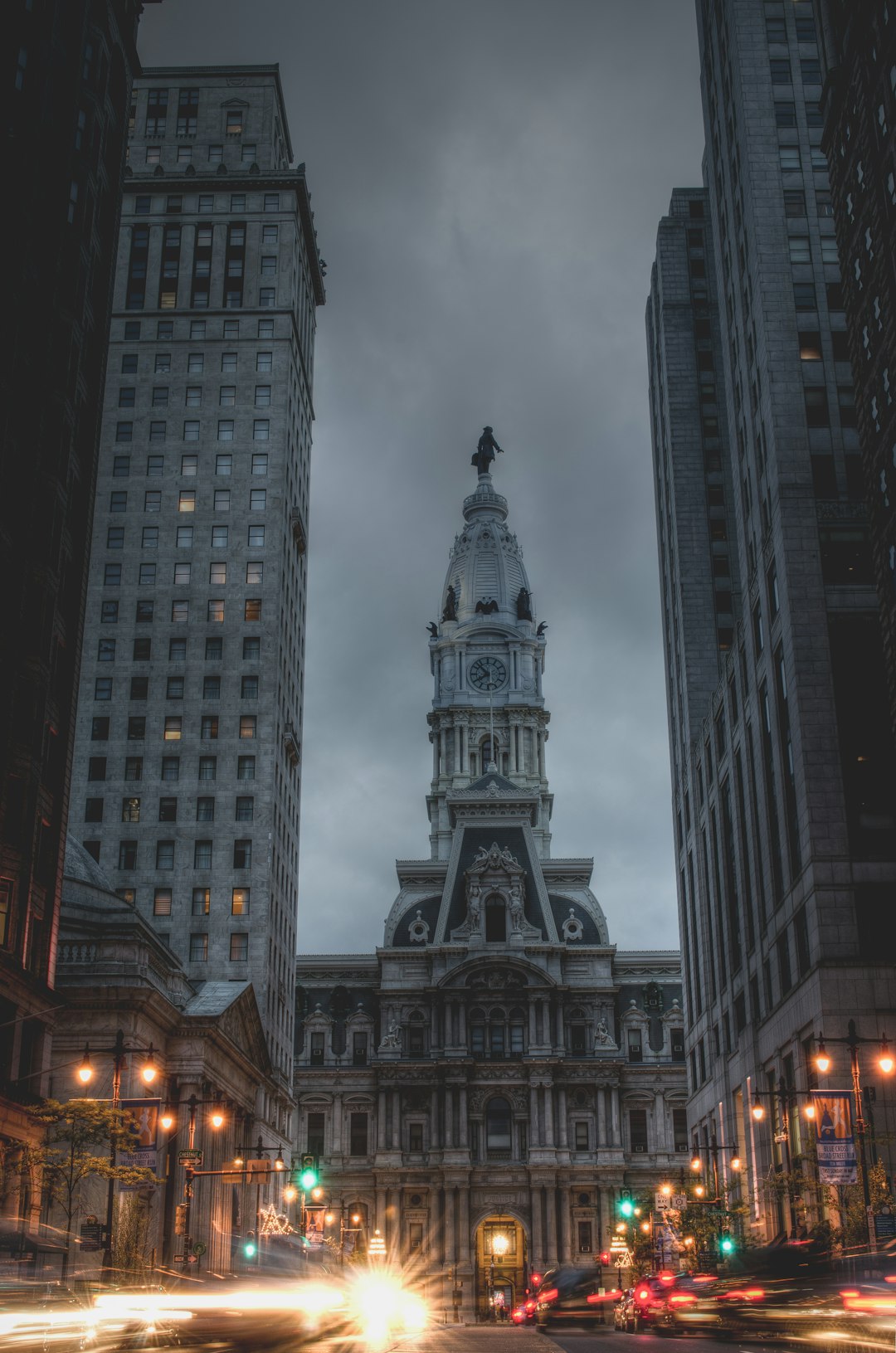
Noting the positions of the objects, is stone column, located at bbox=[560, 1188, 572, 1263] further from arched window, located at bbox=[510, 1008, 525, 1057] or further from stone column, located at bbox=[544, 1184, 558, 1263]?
arched window, located at bbox=[510, 1008, 525, 1057]

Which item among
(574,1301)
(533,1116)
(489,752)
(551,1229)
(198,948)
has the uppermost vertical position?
(489,752)

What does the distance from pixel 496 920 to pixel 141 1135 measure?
80534 mm

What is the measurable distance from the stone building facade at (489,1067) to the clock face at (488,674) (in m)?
32.6

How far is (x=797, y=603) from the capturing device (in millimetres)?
65250

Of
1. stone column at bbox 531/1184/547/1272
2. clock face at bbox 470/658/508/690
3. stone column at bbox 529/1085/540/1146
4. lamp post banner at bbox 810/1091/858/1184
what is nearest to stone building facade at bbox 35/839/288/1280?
lamp post banner at bbox 810/1091/858/1184

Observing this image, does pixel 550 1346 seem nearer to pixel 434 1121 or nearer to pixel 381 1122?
pixel 434 1121

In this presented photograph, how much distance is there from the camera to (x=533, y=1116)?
115438 mm

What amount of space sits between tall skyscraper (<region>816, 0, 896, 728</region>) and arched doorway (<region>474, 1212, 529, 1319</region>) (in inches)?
2694

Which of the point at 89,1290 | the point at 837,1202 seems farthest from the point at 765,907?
the point at 89,1290

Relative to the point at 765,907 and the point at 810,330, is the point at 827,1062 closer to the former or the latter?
the point at 765,907

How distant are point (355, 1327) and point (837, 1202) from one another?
21762mm

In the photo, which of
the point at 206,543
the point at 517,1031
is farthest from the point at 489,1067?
the point at 206,543

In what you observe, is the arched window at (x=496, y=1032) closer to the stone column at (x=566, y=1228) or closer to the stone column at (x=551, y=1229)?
the stone column at (x=551, y=1229)

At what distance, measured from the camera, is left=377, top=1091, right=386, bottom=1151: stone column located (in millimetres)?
116688
